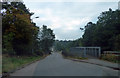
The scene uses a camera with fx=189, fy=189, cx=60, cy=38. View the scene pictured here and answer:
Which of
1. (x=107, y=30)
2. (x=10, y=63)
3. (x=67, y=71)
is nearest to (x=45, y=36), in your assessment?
(x=107, y=30)

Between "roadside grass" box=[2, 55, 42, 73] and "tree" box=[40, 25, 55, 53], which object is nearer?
"roadside grass" box=[2, 55, 42, 73]

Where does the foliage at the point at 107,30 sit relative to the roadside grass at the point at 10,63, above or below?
above

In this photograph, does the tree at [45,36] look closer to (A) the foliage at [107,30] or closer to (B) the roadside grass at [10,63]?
(A) the foliage at [107,30]

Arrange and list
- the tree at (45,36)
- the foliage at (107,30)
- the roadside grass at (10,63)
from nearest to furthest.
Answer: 1. the roadside grass at (10,63)
2. the foliage at (107,30)
3. the tree at (45,36)

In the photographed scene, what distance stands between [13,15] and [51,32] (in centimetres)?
5034

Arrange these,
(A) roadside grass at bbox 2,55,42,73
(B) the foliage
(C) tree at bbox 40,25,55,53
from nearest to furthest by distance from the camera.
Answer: (A) roadside grass at bbox 2,55,42,73 < (B) the foliage < (C) tree at bbox 40,25,55,53

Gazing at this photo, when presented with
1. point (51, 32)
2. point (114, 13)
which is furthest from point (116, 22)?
point (51, 32)

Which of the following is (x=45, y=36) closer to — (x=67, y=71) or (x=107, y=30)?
(x=107, y=30)

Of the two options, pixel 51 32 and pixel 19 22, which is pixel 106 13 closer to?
pixel 19 22

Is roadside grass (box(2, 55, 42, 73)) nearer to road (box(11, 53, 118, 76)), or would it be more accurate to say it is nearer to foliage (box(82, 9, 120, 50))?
road (box(11, 53, 118, 76))

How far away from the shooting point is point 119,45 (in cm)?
2736

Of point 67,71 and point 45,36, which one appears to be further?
point 45,36

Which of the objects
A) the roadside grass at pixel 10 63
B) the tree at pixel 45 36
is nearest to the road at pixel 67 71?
the roadside grass at pixel 10 63

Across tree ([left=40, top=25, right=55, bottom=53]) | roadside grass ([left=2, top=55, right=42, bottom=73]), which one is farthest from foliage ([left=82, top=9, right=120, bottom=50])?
tree ([left=40, top=25, right=55, bottom=53])
